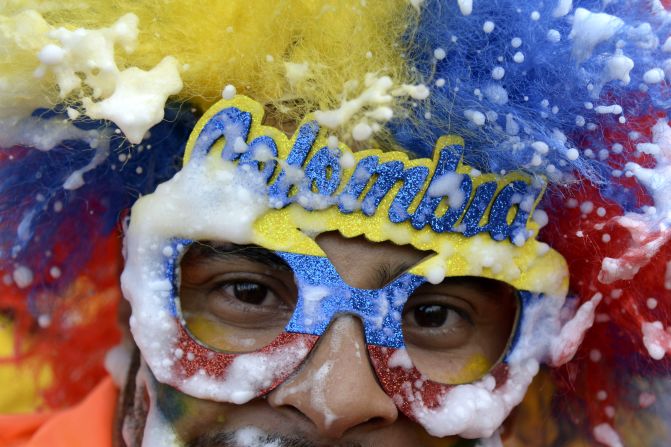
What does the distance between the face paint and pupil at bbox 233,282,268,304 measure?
0.22 feet

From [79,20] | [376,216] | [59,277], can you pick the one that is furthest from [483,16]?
[59,277]

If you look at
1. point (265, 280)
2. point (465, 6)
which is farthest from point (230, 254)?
point (465, 6)

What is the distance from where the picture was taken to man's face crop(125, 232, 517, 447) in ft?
4.77

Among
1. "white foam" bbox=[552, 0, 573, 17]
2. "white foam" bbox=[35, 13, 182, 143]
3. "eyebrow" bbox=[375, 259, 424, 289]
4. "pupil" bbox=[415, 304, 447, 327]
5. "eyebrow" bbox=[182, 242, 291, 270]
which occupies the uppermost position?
"white foam" bbox=[552, 0, 573, 17]

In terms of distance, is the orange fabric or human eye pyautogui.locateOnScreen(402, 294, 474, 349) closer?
human eye pyautogui.locateOnScreen(402, 294, 474, 349)

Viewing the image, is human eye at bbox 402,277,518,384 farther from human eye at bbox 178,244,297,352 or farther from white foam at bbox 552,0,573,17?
white foam at bbox 552,0,573,17

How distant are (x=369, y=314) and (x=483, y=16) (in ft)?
2.02

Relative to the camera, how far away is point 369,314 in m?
1.51

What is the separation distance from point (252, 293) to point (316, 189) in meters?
0.28

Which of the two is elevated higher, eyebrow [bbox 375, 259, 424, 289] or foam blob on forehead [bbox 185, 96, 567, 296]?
foam blob on forehead [bbox 185, 96, 567, 296]

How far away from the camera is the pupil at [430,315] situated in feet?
5.50

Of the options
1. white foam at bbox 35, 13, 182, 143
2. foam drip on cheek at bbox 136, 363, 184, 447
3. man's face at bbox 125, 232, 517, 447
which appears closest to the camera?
white foam at bbox 35, 13, 182, 143

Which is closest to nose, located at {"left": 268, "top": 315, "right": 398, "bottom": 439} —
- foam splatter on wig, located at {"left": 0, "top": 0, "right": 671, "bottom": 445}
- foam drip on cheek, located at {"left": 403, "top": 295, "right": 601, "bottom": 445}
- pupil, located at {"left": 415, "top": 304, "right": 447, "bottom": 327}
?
foam drip on cheek, located at {"left": 403, "top": 295, "right": 601, "bottom": 445}

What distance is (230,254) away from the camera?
1.57 m
